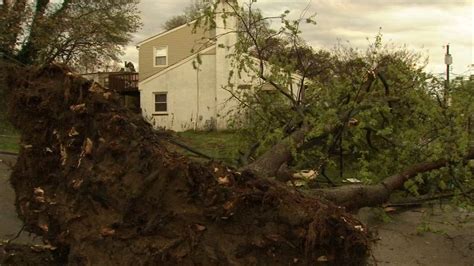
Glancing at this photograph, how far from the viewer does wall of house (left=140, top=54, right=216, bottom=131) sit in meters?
25.6

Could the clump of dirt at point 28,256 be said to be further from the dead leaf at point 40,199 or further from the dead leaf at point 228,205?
the dead leaf at point 228,205

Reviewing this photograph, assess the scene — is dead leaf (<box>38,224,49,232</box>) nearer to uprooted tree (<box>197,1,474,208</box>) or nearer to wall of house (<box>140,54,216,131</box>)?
uprooted tree (<box>197,1,474,208</box>)

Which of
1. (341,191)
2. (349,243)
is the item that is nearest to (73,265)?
(349,243)

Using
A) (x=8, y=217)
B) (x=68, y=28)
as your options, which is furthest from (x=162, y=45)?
(x=8, y=217)

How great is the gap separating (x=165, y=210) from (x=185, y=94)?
22926mm

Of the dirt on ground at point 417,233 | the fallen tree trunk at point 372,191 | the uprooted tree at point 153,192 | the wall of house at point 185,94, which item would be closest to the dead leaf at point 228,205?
the uprooted tree at point 153,192

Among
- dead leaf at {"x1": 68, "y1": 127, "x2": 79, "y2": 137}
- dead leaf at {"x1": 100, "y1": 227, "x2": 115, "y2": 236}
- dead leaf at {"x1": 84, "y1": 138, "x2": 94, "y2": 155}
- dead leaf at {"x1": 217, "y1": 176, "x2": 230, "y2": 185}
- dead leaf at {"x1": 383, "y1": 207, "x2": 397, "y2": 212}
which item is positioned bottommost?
dead leaf at {"x1": 383, "y1": 207, "x2": 397, "y2": 212}

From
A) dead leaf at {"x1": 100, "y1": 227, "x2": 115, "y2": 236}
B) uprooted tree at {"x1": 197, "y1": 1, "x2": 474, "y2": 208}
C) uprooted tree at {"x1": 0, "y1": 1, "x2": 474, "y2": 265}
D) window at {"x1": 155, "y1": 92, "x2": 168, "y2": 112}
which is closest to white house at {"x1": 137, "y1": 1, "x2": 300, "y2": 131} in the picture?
window at {"x1": 155, "y1": 92, "x2": 168, "y2": 112}

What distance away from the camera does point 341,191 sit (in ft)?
17.6

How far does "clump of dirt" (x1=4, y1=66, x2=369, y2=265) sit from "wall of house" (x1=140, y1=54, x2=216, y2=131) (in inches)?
806

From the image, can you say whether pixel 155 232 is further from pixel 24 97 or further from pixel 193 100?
pixel 193 100

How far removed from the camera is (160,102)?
27.5 meters

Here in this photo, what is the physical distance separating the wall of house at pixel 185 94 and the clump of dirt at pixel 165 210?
20.5m

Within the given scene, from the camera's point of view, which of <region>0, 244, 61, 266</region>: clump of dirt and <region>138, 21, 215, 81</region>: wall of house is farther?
<region>138, 21, 215, 81</region>: wall of house
